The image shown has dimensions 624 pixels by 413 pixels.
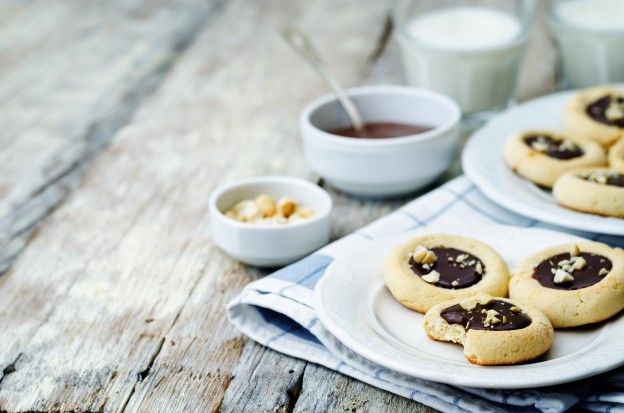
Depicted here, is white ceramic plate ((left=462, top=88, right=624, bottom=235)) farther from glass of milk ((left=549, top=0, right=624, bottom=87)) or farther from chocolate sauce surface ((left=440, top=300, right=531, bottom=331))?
chocolate sauce surface ((left=440, top=300, right=531, bottom=331))

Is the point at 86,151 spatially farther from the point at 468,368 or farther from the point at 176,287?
the point at 468,368

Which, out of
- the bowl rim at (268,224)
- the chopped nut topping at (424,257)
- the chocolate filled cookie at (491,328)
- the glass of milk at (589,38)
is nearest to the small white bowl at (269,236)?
the bowl rim at (268,224)

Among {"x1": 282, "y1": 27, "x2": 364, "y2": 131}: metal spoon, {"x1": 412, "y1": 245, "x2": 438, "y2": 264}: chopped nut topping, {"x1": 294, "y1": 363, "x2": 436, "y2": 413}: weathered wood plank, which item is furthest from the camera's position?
{"x1": 282, "y1": 27, "x2": 364, "y2": 131}: metal spoon

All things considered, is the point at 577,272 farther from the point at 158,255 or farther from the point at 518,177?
the point at 158,255

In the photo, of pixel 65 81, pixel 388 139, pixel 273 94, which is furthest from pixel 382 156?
pixel 65 81

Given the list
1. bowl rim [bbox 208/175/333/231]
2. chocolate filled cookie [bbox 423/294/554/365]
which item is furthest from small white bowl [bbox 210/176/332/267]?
chocolate filled cookie [bbox 423/294/554/365]

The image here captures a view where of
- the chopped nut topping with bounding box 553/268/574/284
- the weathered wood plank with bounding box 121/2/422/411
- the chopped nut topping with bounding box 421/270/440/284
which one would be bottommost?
the weathered wood plank with bounding box 121/2/422/411

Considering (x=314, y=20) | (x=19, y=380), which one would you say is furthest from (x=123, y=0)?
(x=19, y=380)

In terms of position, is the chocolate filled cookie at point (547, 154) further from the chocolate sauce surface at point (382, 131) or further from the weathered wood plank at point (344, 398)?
the weathered wood plank at point (344, 398)
